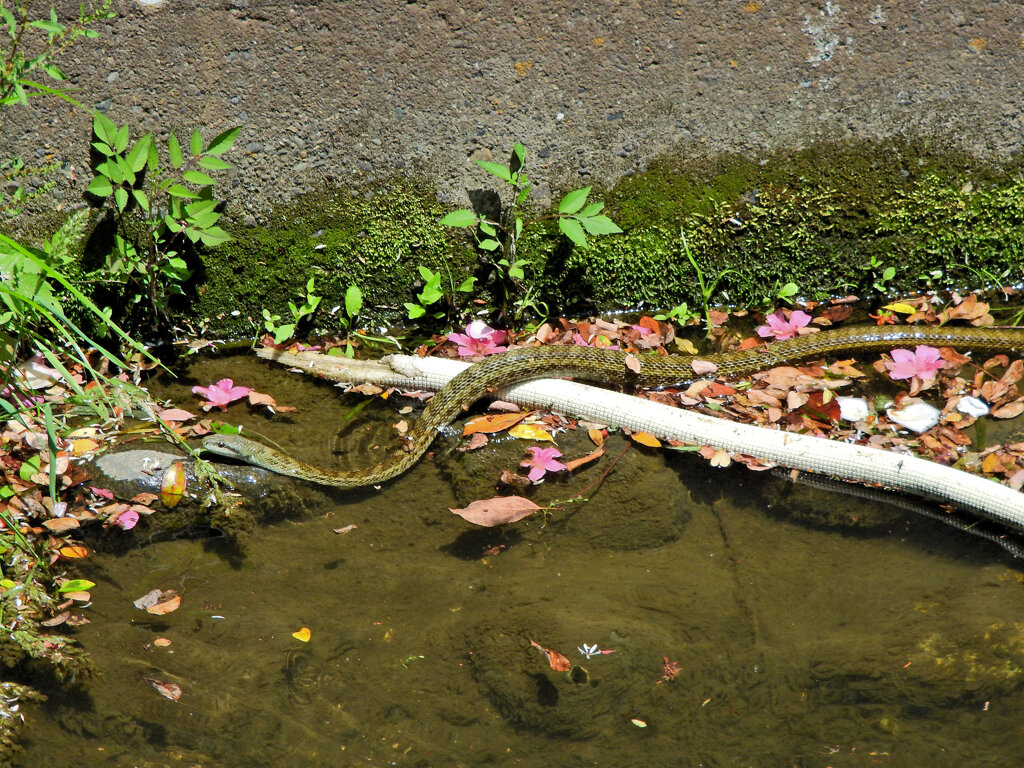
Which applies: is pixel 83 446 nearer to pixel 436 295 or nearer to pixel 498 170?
pixel 436 295

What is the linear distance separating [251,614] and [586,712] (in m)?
1.61

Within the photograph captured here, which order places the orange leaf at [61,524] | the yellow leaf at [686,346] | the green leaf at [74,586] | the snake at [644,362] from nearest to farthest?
the green leaf at [74,586], the orange leaf at [61,524], the snake at [644,362], the yellow leaf at [686,346]

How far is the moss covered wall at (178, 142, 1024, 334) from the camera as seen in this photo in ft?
15.6

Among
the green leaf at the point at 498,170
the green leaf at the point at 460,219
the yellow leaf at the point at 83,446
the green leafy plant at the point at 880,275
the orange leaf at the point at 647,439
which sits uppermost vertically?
the green leaf at the point at 498,170

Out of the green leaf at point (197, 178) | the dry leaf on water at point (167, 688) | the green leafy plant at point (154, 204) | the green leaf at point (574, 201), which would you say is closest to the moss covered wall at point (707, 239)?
the green leafy plant at point (154, 204)

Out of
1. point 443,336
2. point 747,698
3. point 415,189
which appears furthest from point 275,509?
point 747,698

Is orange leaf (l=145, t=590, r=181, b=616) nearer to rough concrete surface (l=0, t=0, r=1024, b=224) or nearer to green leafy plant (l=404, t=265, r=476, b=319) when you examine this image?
green leafy plant (l=404, t=265, r=476, b=319)

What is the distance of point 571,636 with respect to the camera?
135 inches

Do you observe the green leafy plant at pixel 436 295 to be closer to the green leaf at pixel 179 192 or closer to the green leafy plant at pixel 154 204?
the green leafy plant at pixel 154 204

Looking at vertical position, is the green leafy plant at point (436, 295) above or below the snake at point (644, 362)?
above

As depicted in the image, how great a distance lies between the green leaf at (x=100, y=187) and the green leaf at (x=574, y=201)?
2.52 meters

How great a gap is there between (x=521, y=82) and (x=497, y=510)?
255cm

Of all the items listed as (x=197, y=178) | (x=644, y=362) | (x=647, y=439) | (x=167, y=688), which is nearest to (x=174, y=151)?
(x=197, y=178)

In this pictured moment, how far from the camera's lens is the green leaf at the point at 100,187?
4.10 metres
